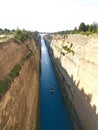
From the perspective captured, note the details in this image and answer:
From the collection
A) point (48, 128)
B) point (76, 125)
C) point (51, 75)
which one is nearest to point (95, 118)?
point (76, 125)

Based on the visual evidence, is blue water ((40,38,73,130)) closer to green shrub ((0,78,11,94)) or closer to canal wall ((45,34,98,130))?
canal wall ((45,34,98,130))

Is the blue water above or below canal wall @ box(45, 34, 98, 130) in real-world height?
below

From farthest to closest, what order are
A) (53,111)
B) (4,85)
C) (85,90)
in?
(53,111) → (85,90) → (4,85)

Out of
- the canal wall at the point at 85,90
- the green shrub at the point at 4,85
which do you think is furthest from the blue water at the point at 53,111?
the green shrub at the point at 4,85

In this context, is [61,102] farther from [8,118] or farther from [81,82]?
[8,118]

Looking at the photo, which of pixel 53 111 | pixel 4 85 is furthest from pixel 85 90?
pixel 4 85

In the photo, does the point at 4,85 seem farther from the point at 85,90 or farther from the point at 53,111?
the point at 53,111

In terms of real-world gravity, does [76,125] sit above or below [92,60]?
below

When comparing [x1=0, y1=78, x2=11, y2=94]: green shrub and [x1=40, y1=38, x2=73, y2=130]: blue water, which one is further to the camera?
[x1=40, y1=38, x2=73, y2=130]: blue water

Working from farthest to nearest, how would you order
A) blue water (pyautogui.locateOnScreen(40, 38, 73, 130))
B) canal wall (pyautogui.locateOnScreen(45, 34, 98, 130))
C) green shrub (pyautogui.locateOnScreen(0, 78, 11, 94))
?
blue water (pyautogui.locateOnScreen(40, 38, 73, 130)) < canal wall (pyautogui.locateOnScreen(45, 34, 98, 130)) < green shrub (pyautogui.locateOnScreen(0, 78, 11, 94))

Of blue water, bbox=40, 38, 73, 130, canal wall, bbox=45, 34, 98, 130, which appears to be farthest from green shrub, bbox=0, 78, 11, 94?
blue water, bbox=40, 38, 73, 130

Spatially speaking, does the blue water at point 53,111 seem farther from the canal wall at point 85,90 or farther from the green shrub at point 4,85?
the green shrub at point 4,85
